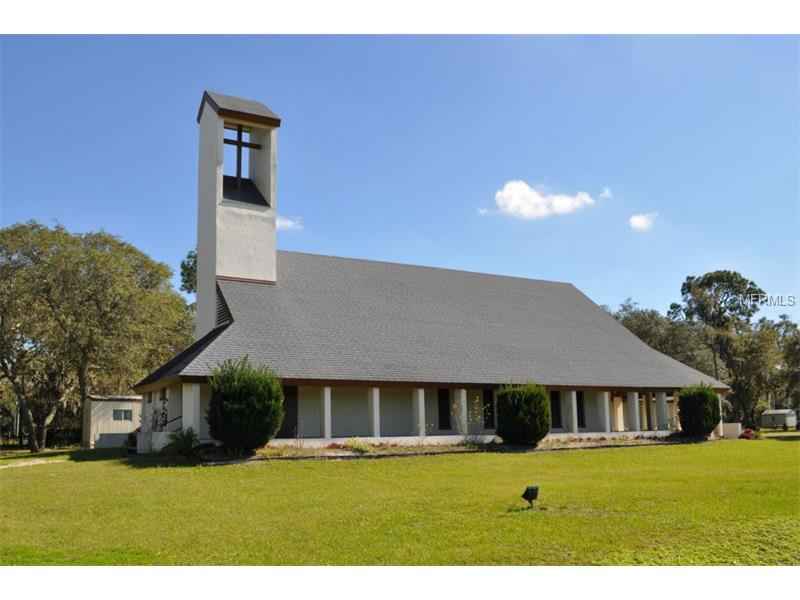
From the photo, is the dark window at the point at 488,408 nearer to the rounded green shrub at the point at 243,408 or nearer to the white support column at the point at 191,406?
the rounded green shrub at the point at 243,408

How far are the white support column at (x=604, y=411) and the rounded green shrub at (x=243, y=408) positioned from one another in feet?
50.1

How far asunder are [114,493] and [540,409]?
15306 millimetres

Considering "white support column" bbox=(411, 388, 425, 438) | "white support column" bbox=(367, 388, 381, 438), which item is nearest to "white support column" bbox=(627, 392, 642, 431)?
"white support column" bbox=(411, 388, 425, 438)

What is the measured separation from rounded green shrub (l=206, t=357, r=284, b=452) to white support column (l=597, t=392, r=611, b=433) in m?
15.3

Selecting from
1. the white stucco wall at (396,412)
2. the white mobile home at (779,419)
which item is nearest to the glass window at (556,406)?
the white stucco wall at (396,412)

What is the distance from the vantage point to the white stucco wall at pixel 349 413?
85.5 feet

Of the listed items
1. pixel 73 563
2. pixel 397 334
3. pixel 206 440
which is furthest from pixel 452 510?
pixel 397 334

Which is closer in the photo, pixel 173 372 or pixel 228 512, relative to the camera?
pixel 228 512

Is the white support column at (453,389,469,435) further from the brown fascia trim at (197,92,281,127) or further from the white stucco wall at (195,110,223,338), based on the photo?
the brown fascia trim at (197,92,281,127)

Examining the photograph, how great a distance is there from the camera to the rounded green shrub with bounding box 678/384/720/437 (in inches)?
1223

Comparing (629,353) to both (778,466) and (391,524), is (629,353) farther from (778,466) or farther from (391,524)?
(391,524)

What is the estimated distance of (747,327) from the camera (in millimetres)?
58750

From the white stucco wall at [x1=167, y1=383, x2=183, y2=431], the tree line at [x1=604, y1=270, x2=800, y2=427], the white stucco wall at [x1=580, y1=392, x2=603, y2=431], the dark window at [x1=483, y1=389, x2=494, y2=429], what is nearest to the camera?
the white stucco wall at [x1=167, y1=383, x2=183, y2=431]

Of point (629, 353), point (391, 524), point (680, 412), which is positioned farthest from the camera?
point (629, 353)
